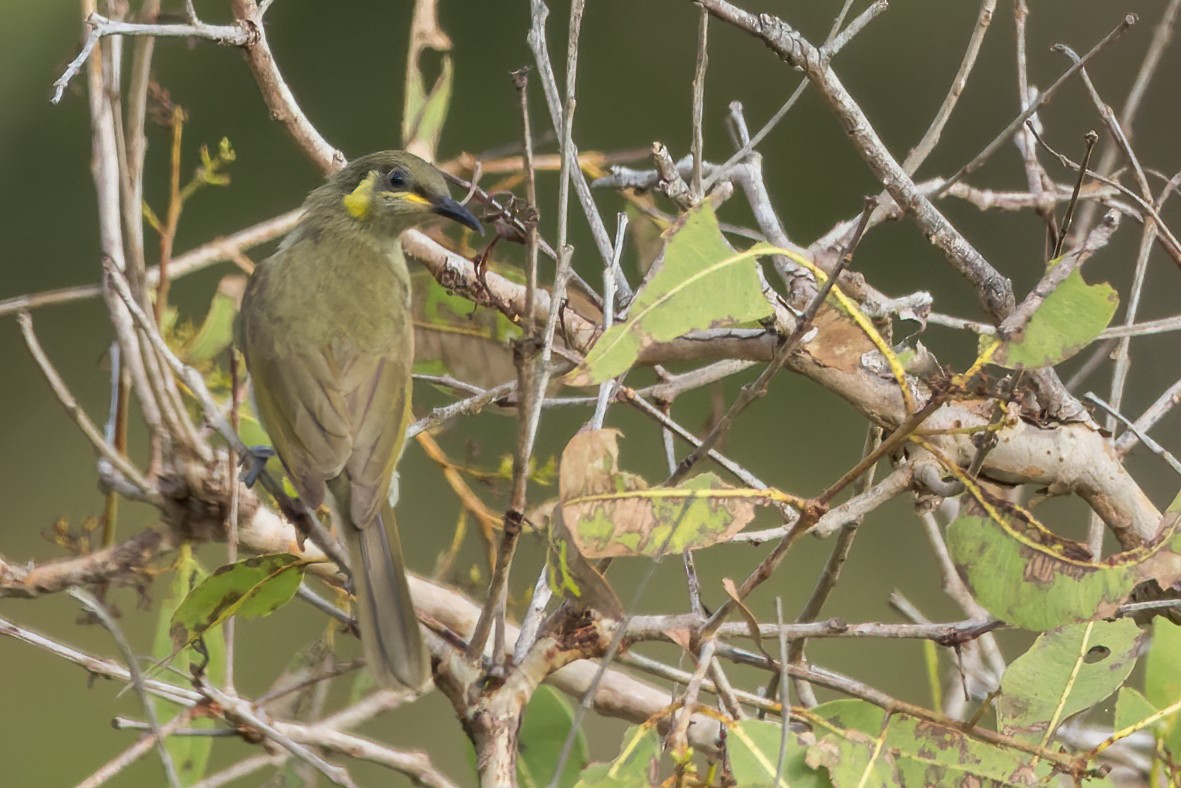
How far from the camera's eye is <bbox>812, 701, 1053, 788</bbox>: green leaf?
157 centimetres

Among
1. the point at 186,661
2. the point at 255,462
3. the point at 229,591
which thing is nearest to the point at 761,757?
the point at 229,591

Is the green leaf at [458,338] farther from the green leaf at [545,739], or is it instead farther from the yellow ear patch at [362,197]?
the green leaf at [545,739]

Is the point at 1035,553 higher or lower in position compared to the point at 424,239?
lower

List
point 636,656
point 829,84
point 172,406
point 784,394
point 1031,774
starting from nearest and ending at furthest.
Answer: point 1031,774 → point 636,656 → point 829,84 → point 172,406 → point 784,394

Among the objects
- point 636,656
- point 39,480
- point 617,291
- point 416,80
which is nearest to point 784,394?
point 39,480

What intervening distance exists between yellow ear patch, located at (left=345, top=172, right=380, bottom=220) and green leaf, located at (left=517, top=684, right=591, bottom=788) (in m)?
1.20

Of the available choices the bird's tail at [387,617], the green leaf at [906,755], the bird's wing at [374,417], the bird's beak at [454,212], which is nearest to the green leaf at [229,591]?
the bird's tail at [387,617]

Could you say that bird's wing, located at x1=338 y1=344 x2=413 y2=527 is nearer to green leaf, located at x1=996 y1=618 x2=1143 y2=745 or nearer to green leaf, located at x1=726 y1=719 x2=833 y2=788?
green leaf, located at x1=726 y1=719 x2=833 y2=788

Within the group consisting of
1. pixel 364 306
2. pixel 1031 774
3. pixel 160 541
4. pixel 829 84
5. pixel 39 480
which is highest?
pixel 829 84

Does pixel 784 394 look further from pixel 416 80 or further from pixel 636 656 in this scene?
pixel 636 656

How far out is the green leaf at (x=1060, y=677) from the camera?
1.64 m

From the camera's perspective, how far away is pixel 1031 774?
5.13 feet

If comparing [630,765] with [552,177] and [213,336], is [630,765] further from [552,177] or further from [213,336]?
[552,177]

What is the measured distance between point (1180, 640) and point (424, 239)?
4.78 feet
